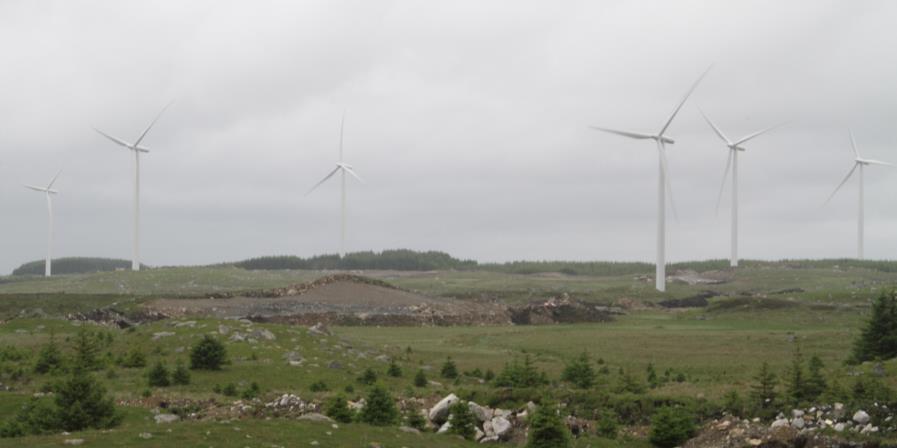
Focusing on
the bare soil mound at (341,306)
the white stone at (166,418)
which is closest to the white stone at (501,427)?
the white stone at (166,418)

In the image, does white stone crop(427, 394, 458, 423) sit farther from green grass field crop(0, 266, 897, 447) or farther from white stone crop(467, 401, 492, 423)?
green grass field crop(0, 266, 897, 447)

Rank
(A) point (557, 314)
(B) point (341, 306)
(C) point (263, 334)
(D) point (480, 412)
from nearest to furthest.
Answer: (D) point (480, 412)
(C) point (263, 334)
(A) point (557, 314)
(B) point (341, 306)

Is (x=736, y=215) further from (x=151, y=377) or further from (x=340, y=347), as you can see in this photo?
(x=151, y=377)

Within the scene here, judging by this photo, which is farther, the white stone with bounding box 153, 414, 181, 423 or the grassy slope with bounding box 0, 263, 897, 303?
the grassy slope with bounding box 0, 263, 897, 303

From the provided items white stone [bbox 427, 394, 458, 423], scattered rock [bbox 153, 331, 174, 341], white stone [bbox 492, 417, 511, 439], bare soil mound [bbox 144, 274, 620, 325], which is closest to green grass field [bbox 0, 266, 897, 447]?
Answer: scattered rock [bbox 153, 331, 174, 341]

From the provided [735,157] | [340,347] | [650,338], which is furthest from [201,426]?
[735,157]

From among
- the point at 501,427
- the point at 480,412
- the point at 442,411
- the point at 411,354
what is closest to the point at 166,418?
the point at 442,411

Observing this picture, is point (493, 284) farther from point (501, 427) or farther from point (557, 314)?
point (501, 427)

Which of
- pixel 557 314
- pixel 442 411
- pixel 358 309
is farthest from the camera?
pixel 358 309

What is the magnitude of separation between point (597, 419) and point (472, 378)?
9591 mm

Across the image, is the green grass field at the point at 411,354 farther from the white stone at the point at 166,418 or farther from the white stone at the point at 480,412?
the white stone at the point at 480,412

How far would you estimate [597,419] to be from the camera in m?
30.3

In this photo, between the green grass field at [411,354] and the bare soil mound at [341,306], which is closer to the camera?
the green grass field at [411,354]

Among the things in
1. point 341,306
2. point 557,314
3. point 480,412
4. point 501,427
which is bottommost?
point 501,427
